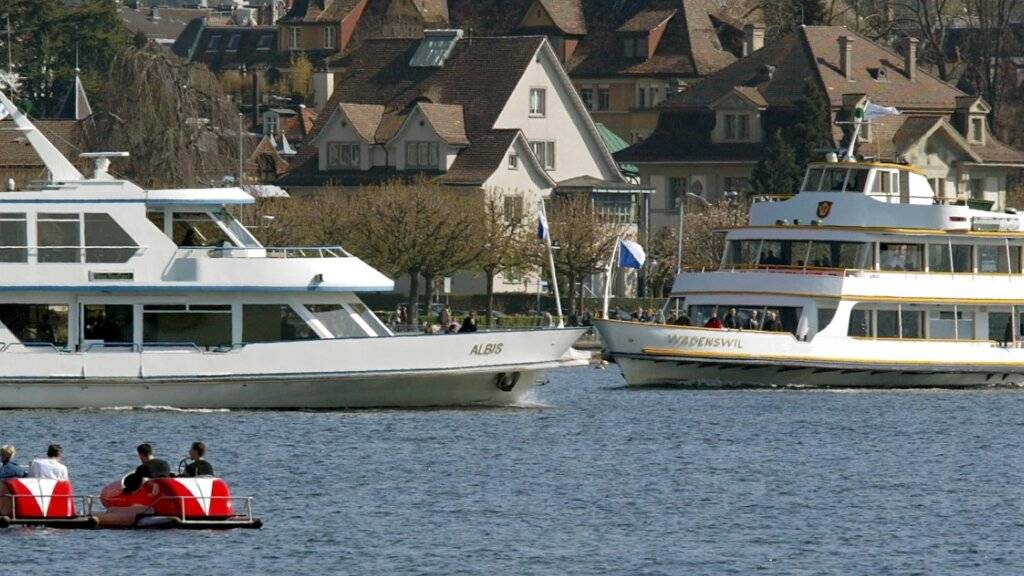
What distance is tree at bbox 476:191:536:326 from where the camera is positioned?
95.1 meters

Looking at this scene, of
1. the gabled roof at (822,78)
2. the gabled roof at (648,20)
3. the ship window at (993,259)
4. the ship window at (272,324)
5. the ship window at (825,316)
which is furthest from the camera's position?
the gabled roof at (648,20)

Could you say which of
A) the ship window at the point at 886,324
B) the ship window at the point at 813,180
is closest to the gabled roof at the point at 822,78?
the ship window at the point at 813,180

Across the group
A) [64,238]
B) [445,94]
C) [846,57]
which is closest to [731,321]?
[64,238]

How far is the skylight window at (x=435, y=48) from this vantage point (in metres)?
114

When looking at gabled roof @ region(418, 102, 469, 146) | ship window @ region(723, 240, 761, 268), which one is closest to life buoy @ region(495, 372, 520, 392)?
ship window @ region(723, 240, 761, 268)

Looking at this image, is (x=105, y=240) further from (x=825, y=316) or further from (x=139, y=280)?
(x=825, y=316)

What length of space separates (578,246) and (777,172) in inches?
548

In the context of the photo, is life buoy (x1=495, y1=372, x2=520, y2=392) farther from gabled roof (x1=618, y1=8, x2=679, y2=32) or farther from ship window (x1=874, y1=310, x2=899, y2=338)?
gabled roof (x1=618, y1=8, x2=679, y2=32)

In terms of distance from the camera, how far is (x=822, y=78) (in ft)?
378

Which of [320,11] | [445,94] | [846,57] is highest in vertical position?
[320,11]

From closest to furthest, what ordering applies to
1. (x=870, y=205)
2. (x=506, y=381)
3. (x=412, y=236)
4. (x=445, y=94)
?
(x=506, y=381) → (x=870, y=205) → (x=412, y=236) → (x=445, y=94)

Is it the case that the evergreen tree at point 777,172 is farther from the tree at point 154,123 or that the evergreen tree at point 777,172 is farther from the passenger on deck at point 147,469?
the passenger on deck at point 147,469

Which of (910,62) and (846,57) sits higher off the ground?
(846,57)

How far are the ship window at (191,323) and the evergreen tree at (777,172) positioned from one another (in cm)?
5816
